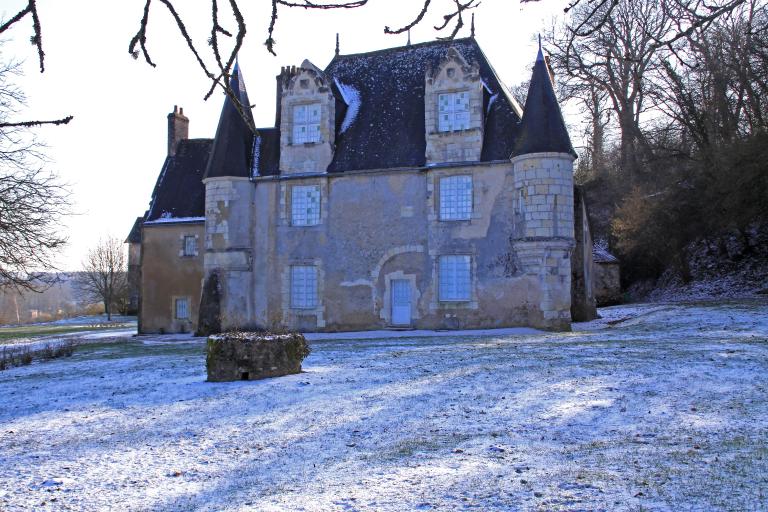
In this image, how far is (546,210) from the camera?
2141 centimetres

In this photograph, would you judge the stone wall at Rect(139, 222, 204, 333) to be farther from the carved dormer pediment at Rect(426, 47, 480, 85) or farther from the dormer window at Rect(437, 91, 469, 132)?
the carved dormer pediment at Rect(426, 47, 480, 85)

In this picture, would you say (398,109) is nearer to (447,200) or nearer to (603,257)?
(447,200)

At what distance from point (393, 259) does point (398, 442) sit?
50.9 ft

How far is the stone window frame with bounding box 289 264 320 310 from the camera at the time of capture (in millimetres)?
24109

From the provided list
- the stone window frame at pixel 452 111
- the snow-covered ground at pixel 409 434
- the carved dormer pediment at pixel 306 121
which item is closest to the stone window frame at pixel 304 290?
the carved dormer pediment at pixel 306 121

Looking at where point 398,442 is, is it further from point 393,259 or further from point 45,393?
point 393,259

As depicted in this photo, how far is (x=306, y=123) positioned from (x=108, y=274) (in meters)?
39.1

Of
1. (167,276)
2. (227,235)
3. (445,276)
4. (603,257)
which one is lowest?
(445,276)

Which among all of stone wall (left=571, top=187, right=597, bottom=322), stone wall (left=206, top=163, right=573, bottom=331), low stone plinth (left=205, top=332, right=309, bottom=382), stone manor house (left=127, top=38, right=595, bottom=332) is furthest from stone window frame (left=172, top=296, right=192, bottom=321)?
low stone plinth (left=205, top=332, right=309, bottom=382)

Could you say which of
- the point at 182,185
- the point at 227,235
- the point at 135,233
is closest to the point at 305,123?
the point at 227,235

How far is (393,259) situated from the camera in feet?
76.6

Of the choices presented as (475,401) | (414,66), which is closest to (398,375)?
(475,401)

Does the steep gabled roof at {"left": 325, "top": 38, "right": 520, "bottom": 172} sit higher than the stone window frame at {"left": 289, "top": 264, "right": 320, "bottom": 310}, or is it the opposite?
the steep gabled roof at {"left": 325, "top": 38, "right": 520, "bottom": 172}

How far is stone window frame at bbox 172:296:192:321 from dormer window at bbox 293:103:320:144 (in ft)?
31.9
